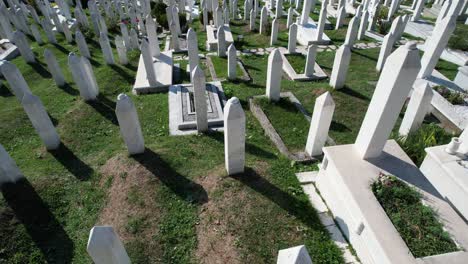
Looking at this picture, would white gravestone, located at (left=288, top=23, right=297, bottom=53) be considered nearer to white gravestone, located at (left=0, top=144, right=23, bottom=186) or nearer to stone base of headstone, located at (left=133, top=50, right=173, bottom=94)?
stone base of headstone, located at (left=133, top=50, right=173, bottom=94)

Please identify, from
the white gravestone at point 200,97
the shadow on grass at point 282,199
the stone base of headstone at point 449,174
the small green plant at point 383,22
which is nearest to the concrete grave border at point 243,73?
the white gravestone at point 200,97

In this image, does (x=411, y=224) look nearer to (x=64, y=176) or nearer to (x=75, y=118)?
(x=64, y=176)

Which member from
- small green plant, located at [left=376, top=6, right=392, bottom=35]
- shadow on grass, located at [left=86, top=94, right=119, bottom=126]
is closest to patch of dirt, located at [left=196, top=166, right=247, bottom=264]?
shadow on grass, located at [left=86, top=94, right=119, bottom=126]

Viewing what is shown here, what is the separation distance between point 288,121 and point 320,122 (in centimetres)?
205

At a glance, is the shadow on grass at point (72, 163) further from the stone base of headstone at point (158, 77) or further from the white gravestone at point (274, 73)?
the white gravestone at point (274, 73)

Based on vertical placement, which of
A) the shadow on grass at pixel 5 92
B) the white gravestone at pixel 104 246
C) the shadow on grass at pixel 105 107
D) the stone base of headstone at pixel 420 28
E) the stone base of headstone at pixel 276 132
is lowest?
the shadow on grass at pixel 5 92

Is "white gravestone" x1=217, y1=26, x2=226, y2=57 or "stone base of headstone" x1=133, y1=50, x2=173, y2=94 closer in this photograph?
"stone base of headstone" x1=133, y1=50, x2=173, y2=94

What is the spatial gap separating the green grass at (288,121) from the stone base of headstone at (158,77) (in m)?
3.70

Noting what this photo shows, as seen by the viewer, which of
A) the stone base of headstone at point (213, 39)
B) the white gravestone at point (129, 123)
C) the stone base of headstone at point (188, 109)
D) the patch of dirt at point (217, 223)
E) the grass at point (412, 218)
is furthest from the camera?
the stone base of headstone at point (213, 39)

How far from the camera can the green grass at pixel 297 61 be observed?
11586mm

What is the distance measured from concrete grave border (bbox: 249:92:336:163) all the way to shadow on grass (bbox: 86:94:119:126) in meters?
4.38

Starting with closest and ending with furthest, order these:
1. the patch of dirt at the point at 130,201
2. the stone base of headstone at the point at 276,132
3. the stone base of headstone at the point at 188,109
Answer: the patch of dirt at the point at 130,201 → the stone base of headstone at the point at 276,132 → the stone base of headstone at the point at 188,109

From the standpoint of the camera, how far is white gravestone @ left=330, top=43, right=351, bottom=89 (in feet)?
29.7

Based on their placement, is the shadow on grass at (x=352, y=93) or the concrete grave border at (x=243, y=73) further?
the concrete grave border at (x=243, y=73)
